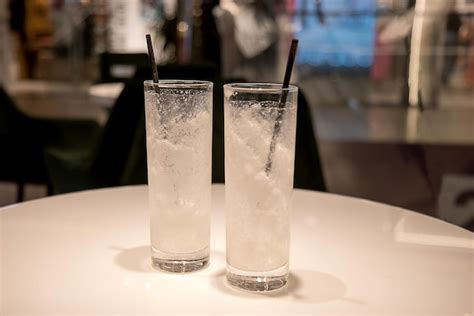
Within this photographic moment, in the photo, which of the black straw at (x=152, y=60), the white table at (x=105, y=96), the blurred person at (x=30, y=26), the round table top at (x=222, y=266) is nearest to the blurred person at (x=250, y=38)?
the blurred person at (x=30, y=26)

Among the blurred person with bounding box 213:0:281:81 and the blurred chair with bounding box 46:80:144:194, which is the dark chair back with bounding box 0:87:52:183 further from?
the blurred person with bounding box 213:0:281:81

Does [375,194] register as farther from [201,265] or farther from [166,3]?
[166,3]

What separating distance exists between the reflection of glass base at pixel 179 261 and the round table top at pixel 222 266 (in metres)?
0.01

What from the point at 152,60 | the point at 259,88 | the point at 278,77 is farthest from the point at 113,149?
the point at 278,77

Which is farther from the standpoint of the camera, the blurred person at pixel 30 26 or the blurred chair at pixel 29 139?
the blurred person at pixel 30 26

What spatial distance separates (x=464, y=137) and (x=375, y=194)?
197cm

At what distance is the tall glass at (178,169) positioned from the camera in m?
0.83

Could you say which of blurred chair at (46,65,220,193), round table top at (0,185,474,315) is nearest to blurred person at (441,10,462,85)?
blurred chair at (46,65,220,193)

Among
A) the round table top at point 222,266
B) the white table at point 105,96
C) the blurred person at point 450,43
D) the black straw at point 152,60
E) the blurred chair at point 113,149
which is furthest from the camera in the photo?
the blurred person at point 450,43

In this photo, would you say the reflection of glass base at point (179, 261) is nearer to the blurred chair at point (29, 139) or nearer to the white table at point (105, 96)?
the white table at point (105, 96)

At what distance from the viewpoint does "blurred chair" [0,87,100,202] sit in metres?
2.98

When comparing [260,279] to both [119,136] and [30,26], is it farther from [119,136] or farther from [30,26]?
[30,26]

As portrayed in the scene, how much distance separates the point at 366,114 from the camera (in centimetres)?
635

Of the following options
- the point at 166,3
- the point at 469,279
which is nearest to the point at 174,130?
the point at 469,279
